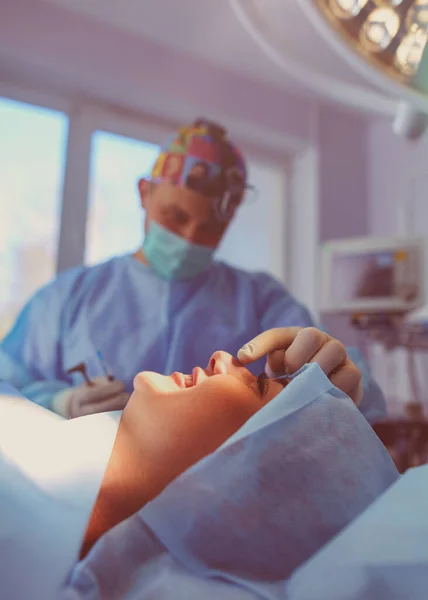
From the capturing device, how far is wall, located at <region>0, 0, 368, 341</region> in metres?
1.38

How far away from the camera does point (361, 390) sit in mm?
436

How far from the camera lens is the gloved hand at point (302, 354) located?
40cm

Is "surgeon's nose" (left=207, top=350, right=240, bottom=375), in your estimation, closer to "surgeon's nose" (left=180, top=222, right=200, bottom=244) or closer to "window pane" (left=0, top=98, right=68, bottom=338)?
"surgeon's nose" (left=180, top=222, right=200, bottom=244)

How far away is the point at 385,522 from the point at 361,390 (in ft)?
0.39

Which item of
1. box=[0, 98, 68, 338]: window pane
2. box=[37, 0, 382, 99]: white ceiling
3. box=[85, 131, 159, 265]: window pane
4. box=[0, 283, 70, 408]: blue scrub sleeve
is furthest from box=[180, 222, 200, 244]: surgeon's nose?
box=[37, 0, 382, 99]: white ceiling

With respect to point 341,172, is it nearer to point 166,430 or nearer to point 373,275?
point 373,275

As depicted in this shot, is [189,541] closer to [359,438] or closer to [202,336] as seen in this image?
[359,438]

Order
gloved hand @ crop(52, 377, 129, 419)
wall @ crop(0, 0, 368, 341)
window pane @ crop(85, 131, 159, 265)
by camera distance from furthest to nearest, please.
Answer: wall @ crop(0, 0, 368, 341), window pane @ crop(85, 131, 159, 265), gloved hand @ crop(52, 377, 129, 419)

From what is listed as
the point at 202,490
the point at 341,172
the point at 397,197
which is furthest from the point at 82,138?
the point at 202,490

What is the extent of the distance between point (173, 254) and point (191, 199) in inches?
3.4

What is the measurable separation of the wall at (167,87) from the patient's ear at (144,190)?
19.3 inches

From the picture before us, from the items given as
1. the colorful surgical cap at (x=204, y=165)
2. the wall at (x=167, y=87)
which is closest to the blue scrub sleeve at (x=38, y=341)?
the colorful surgical cap at (x=204, y=165)

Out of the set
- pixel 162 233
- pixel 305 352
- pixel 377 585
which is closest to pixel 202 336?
pixel 162 233

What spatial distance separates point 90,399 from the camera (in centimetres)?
52
